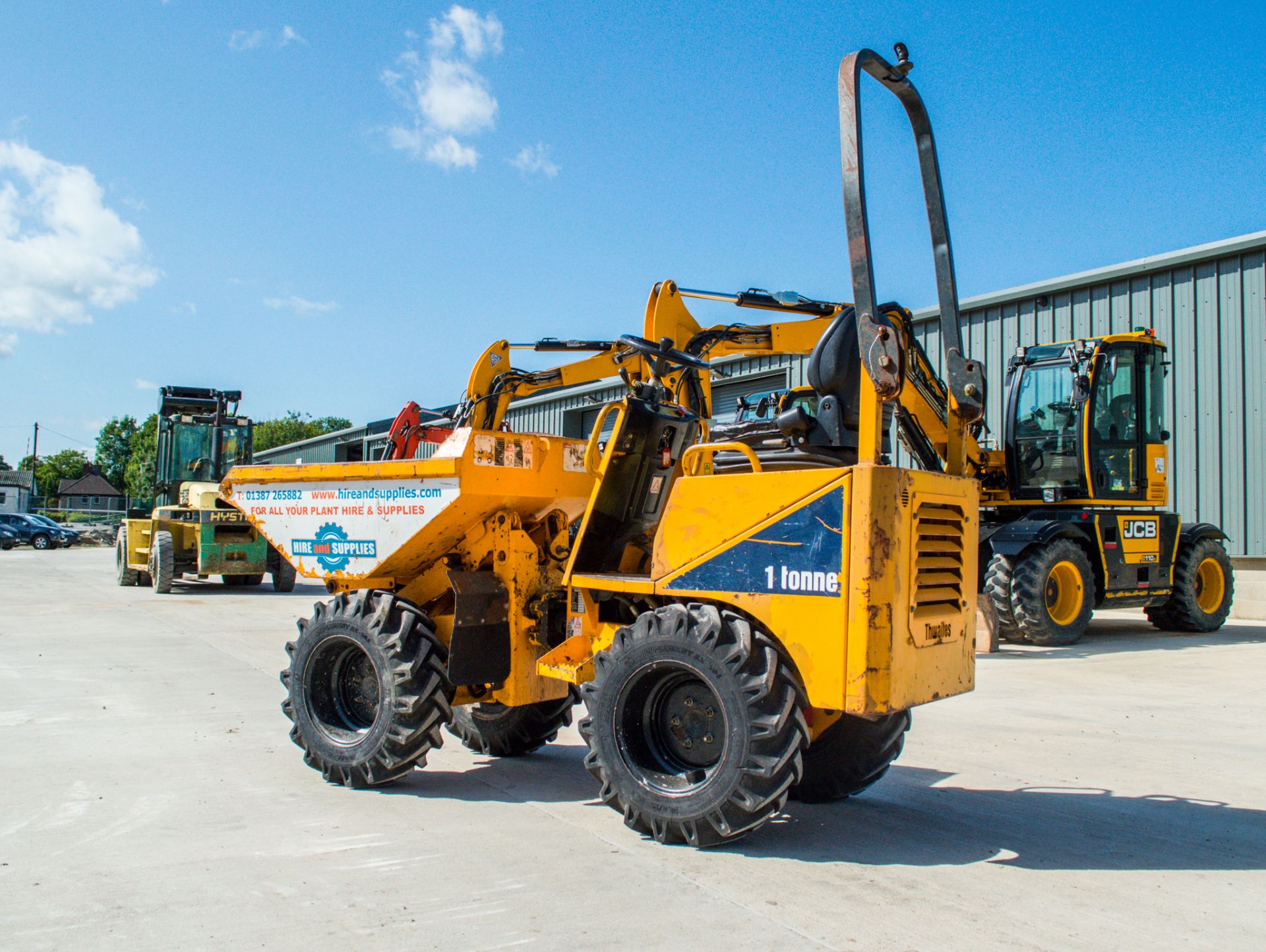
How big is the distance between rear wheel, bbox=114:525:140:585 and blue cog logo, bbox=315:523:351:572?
16.2 meters

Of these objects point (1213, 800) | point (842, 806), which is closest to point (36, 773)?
point (842, 806)

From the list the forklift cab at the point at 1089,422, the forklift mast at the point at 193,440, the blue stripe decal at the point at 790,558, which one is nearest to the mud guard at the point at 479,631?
the blue stripe decal at the point at 790,558

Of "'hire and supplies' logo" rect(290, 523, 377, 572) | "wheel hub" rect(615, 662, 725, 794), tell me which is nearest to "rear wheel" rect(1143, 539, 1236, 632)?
"wheel hub" rect(615, 662, 725, 794)

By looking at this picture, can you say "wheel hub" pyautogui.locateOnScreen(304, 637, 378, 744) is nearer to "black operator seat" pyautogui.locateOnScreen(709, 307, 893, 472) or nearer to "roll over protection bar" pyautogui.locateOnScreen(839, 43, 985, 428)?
"black operator seat" pyautogui.locateOnScreen(709, 307, 893, 472)

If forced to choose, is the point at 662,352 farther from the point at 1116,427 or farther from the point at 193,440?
the point at 193,440

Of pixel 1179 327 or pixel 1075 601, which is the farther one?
pixel 1179 327

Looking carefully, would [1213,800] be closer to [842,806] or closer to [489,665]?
[842,806]

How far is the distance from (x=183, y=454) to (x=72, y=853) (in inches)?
678

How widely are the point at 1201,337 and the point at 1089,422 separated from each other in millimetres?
4760

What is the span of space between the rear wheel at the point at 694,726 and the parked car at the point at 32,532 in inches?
1805

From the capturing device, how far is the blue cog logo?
5.62 meters

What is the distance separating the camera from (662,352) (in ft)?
16.1

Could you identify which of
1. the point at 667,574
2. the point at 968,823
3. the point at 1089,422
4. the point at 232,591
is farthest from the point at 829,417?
the point at 232,591

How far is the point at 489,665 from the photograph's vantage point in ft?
17.2
